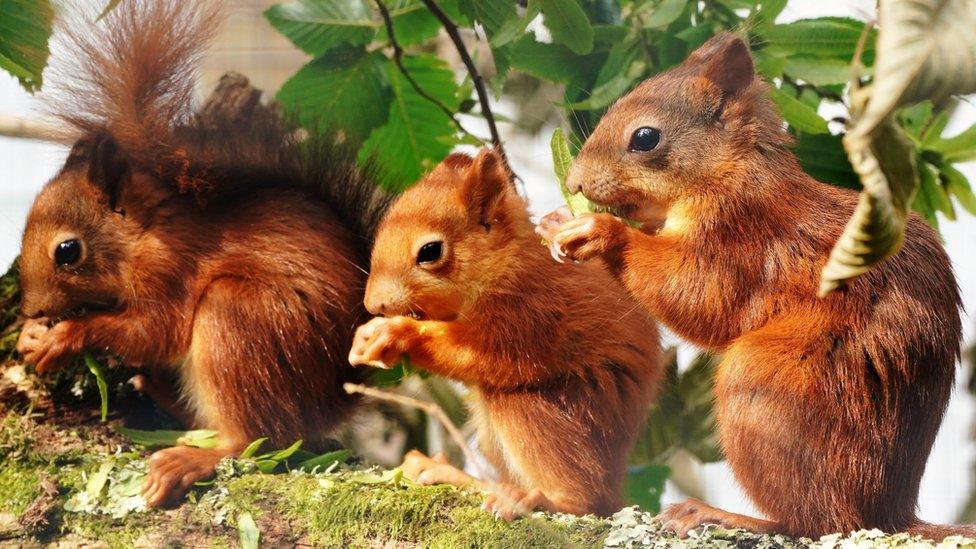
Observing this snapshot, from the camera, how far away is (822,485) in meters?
1.26

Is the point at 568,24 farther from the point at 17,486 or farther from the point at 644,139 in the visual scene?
the point at 17,486

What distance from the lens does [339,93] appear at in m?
1.99

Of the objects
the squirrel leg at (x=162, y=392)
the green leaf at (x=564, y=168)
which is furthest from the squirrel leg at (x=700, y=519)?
the squirrel leg at (x=162, y=392)

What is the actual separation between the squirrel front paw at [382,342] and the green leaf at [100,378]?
515 millimetres

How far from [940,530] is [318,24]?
142 cm

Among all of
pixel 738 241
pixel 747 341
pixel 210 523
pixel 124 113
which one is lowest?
pixel 210 523

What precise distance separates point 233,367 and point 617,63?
2.62 feet

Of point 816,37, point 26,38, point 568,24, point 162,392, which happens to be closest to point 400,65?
point 568,24

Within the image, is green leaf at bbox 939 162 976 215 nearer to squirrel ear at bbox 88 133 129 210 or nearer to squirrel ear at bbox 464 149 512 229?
squirrel ear at bbox 464 149 512 229

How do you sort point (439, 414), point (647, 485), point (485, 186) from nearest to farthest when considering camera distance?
A: 1. point (439, 414)
2. point (485, 186)
3. point (647, 485)

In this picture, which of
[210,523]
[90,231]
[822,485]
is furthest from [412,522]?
[90,231]

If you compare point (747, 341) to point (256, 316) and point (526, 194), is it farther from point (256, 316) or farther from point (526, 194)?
point (256, 316)

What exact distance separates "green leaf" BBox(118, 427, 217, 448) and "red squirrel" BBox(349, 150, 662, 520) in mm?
381

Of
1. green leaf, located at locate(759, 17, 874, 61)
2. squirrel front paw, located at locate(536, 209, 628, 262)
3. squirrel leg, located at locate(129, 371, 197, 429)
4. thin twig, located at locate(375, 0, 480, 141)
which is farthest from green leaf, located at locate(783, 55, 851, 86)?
squirrel leg, located at locate(129, 371, 197, 429)
